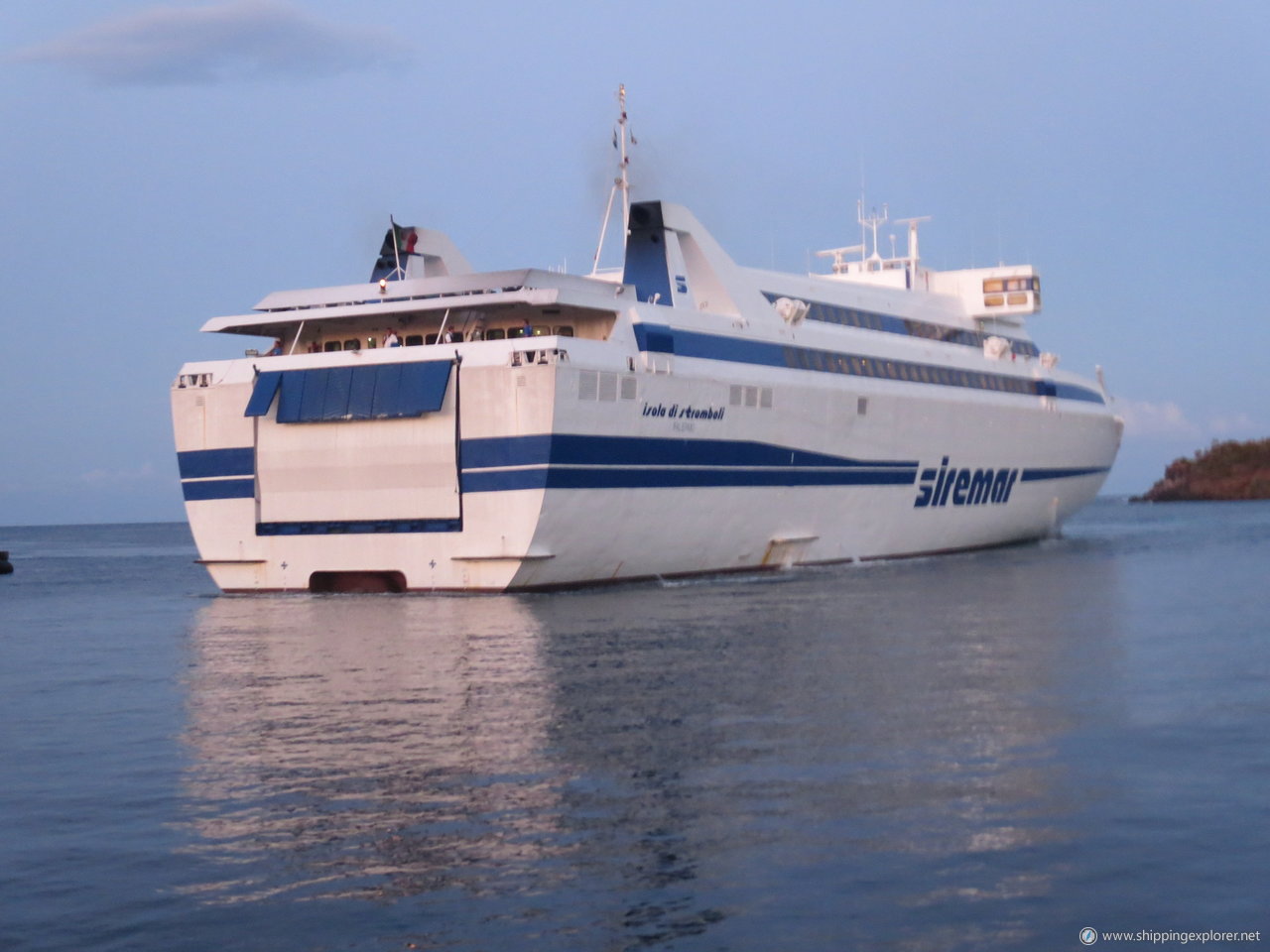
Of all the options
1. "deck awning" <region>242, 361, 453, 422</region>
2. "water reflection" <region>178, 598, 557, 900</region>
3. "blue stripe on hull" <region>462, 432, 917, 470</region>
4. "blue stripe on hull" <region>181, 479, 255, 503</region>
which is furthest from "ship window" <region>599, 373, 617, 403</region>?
"blue stripe on hull" <region>181, 479, 255, 503</region>

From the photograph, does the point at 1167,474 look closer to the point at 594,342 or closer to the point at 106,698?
the point at 594,342

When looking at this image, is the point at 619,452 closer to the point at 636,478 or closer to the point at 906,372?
the point at 636,478

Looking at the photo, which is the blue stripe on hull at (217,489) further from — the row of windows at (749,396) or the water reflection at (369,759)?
the row of windows at (749,396)

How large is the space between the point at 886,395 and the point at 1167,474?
11270 cm

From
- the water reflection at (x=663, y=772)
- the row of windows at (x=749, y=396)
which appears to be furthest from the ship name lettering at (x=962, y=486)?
the water reflection at (x=663, y=772)

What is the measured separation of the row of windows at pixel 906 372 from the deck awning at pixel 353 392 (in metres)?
8.92

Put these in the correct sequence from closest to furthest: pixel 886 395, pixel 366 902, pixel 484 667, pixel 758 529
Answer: pixel 366 902, pixel 484 667, pixel 758 529, pixel 886 395

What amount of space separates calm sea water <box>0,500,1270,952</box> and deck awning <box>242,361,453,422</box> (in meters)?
6.80

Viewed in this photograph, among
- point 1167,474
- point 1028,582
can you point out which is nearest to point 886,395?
point 1028,582

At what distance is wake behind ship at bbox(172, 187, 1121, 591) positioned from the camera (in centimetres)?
2584

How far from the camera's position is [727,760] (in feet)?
35.0

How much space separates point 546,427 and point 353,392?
4.16m

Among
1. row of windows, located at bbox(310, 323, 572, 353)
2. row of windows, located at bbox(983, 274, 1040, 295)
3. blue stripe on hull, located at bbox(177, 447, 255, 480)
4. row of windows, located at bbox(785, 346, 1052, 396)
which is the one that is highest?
row of windows, located at bbox(983, 274, 1040, 295)

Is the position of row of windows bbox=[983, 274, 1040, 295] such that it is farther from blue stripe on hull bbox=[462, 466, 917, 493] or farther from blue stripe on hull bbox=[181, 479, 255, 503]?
blue stripe on hull bbox=[181, 479, 255, 503]
